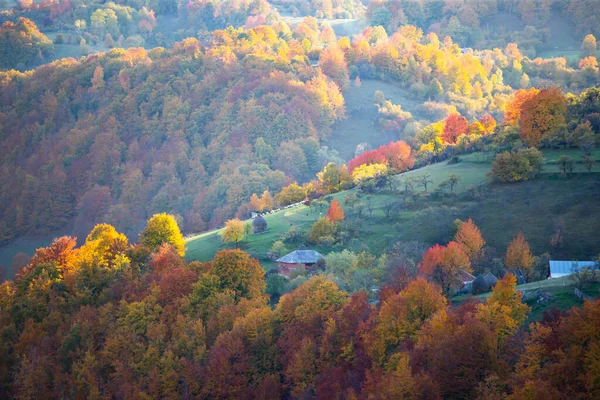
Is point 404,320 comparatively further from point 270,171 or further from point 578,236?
point 270,171

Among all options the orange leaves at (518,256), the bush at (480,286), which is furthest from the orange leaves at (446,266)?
the orange leaves at (518,256)

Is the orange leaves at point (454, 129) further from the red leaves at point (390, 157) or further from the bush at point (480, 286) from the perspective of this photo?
the bush at point (480, 286)

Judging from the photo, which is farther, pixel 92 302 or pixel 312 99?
pixel 312 99

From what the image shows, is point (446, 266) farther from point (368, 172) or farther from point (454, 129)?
point (454, 129)

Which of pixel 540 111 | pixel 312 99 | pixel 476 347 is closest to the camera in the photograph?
pixel 476 347

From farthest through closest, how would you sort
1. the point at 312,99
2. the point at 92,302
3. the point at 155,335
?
the point at 312,99
the point at 92,302
the point at 155,335

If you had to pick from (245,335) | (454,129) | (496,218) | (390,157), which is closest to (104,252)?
(245,335)

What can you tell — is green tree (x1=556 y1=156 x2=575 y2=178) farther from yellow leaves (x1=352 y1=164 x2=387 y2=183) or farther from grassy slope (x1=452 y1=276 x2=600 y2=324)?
yellow leaves (x1=352 y1=164 x2=387 y2=183)

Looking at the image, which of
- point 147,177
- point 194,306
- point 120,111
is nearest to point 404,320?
point 194,306
